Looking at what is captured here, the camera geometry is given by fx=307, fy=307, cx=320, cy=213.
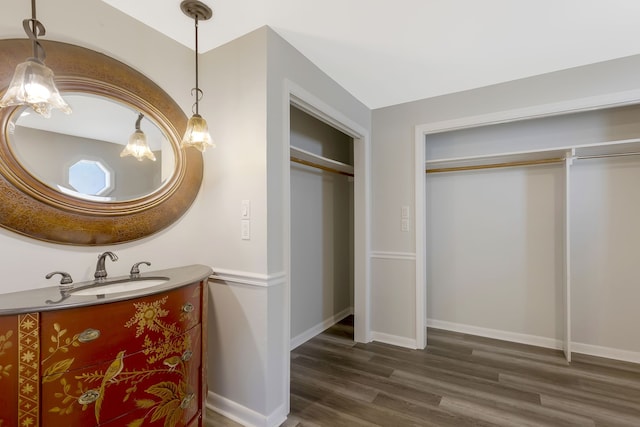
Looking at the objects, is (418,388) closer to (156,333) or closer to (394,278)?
(394,278)

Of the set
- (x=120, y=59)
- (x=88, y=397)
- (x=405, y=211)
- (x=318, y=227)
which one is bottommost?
(x=88, y=397)

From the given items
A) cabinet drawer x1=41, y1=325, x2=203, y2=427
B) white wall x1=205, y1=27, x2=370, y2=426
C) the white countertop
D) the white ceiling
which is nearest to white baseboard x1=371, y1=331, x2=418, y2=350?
white wall x1=205, y1=27, x2=370, y2=426

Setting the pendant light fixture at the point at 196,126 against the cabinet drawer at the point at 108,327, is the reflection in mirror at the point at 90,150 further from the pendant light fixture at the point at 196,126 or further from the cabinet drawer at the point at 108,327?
the cabinet drawer at the point at 108,327

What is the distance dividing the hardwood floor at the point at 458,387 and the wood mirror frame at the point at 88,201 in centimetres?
155

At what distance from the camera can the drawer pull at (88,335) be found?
3.90 feet

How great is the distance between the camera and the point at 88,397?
3.97 ft

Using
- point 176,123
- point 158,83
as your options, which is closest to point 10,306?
point 176,123

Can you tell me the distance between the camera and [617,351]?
2697 millimetres

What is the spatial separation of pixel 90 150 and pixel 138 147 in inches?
9.5

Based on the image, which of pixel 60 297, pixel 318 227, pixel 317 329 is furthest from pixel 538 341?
pixel 60 297

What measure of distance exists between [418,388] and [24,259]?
98.9 inches

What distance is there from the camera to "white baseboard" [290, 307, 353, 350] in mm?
3038

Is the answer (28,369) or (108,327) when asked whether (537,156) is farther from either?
(28,369)

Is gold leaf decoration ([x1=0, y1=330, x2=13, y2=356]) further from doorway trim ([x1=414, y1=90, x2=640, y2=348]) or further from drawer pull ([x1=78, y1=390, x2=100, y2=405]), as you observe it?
doorway trim ([x1=414, y1=90, x2=640, y2=348])
